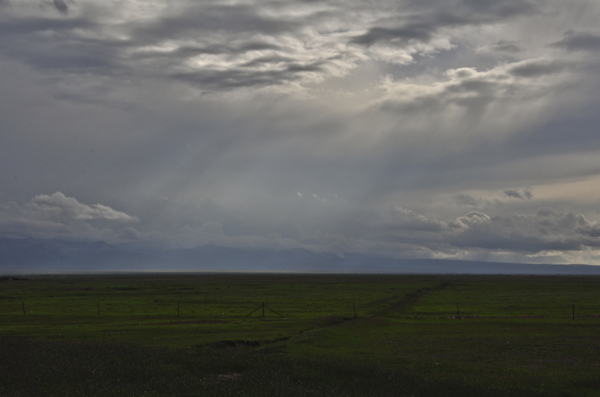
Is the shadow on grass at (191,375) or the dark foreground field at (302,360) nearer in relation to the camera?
the shadow on grass at (191,375)

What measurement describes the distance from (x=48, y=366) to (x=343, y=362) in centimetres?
1716

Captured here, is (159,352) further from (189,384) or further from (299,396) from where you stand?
(299,396)

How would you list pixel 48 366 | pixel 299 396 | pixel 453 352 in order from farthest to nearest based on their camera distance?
pixel 453 352
pixel 48 366
pixel 299 396

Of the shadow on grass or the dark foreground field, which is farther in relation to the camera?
the dark foreground field

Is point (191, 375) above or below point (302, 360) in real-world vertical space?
above

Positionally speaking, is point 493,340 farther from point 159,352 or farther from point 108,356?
point 108,356

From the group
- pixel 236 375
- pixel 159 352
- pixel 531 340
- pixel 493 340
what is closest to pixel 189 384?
pixel 236 375

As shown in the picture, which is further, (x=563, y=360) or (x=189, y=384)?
(x=563, y=360)

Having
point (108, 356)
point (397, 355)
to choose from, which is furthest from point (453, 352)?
point (108, 356)

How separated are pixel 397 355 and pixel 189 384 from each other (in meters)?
16.1

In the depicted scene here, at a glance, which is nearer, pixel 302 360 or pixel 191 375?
pixel 191 375

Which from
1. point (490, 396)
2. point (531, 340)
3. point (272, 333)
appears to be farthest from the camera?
point (272, 333)

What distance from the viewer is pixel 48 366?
24547 mm

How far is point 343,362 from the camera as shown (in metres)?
27.8
